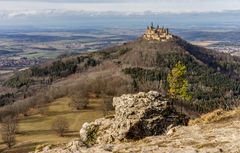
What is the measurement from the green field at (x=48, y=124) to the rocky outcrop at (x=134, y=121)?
3290 inches

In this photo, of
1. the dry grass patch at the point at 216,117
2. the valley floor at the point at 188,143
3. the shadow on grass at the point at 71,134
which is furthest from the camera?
the shadow on grass at the point at 71,134

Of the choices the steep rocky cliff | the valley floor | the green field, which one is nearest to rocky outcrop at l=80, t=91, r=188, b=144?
the steep rocky cliff

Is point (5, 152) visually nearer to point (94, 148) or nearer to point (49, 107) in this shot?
point (49, 107)

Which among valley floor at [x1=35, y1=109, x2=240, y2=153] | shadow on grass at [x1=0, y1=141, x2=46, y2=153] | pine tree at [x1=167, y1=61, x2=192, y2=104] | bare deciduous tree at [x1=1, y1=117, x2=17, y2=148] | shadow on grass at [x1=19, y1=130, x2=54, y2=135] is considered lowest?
shadow on grass at [x1=19, y1=130, x2=54, y2=135]

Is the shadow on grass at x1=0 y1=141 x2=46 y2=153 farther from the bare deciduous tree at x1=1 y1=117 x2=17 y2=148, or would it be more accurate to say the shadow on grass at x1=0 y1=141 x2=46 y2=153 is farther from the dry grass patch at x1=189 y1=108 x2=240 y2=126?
the dry grass patch at x1=189 y1=108 x2=240 y2=126

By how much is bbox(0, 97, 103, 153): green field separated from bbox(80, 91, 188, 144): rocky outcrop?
3290 inches

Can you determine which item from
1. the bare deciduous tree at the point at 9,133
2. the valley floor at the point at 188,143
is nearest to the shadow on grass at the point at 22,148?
the bare deciduous tree at the point at 9,133

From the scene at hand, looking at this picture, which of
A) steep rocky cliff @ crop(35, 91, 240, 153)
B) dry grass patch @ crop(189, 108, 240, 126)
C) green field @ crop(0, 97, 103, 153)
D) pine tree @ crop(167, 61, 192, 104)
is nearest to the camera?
steep rocky cliff @ crop(35, 91, 240, 153)

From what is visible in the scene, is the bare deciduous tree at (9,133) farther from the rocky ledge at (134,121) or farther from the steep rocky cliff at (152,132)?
the rocky ledge at (134,121)

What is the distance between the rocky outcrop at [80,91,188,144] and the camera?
38.0 metres

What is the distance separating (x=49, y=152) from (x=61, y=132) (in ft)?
361

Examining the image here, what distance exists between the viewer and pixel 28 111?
193 meters

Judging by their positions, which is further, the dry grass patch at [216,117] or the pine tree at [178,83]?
the pine tree at [178,83]

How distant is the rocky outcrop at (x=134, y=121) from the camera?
125 feet
